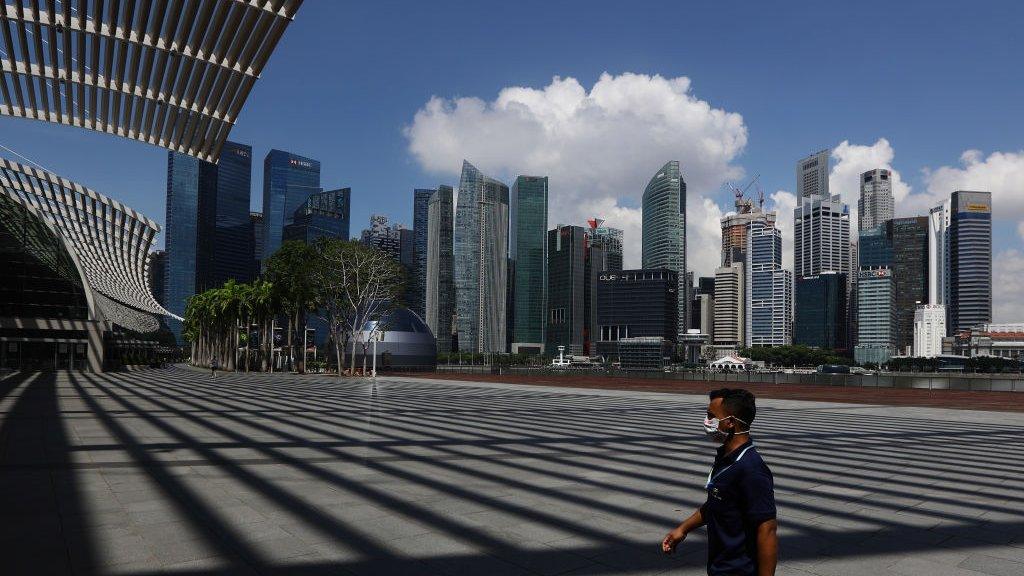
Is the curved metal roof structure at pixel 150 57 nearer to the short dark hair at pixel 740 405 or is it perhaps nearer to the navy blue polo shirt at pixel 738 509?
the short dark hair at pixel 740 405

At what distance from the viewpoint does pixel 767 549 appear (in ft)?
9.89

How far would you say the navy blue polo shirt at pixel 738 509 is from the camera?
122 inches

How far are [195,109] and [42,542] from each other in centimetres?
1264

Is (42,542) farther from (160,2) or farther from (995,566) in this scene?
(160,2)

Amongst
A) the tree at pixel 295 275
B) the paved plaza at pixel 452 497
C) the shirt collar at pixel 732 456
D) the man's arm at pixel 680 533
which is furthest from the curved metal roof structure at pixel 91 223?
the shirt collar at pixel 732 456

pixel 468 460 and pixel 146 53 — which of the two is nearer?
pixel 468 460

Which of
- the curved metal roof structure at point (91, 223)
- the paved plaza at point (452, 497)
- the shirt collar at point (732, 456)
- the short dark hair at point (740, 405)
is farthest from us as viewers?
the curved metal roof structure at point (91, 223)

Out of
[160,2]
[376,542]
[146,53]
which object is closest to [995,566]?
[376,542]

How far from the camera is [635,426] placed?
703 inches

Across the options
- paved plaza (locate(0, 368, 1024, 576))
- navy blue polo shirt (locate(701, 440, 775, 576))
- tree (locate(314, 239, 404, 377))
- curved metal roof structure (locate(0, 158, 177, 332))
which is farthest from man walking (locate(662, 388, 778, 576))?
tree (locate(314, 239, 404, 377))

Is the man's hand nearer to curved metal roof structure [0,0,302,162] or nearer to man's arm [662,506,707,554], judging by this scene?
man's arm [662,506,707,554]

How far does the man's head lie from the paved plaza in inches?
106

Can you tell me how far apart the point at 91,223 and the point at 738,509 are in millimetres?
50848

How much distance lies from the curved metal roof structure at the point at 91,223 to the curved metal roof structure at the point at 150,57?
25.1 m
